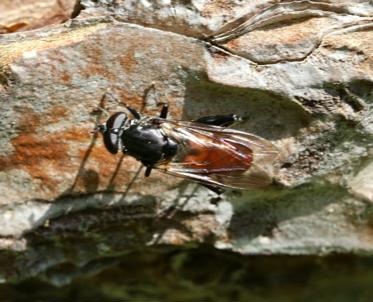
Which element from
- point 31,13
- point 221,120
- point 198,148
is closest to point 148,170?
Result: point 198,148

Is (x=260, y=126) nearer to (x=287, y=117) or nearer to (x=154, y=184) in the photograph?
(x=287, y=117)

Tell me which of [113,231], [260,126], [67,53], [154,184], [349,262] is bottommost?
[349,262]

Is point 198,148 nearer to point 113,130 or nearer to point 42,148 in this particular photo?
point 113,130

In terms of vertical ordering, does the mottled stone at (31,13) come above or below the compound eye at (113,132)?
above

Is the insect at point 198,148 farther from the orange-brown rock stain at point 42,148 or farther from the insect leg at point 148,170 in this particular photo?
the orange-brown rock stain at point 42,148

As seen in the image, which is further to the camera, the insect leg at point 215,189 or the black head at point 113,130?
the insect leg at point 215,189

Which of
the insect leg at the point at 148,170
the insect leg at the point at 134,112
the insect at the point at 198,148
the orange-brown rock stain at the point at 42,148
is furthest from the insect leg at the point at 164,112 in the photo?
the orange-brown rock stain at the point at 42,148

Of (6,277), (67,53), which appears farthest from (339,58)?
(6,277)

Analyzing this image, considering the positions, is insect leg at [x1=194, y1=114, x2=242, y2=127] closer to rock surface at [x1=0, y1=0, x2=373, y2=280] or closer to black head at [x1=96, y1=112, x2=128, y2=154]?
rock surface at [x1=0, y1=0, x2=373, y2=280]
